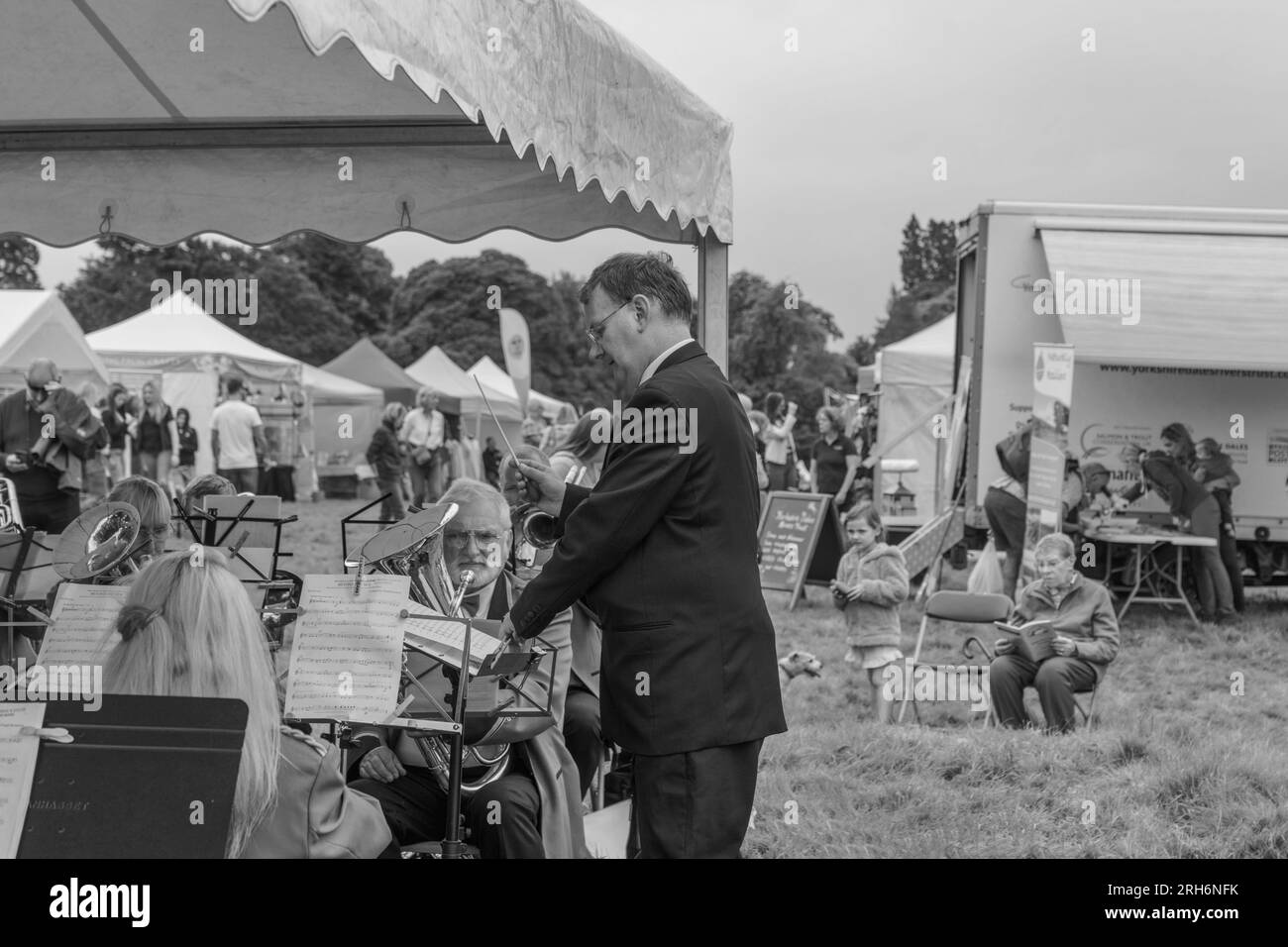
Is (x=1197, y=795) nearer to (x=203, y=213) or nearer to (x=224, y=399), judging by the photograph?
(x=203, y=213)

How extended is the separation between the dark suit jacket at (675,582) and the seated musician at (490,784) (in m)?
0.60

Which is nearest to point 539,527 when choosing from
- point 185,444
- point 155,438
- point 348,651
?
point 348,651

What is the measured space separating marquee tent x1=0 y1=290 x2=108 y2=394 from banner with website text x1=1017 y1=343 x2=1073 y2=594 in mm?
11873

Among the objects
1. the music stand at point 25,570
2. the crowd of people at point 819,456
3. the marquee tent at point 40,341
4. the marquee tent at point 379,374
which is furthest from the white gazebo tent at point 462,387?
the music stand at point 25,570

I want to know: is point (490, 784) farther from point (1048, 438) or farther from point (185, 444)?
point (185, 444)

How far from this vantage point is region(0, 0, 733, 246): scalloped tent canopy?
11.0 feet

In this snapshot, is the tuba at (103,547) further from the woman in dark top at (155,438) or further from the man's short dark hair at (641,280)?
the woman in dark top at (155,438)

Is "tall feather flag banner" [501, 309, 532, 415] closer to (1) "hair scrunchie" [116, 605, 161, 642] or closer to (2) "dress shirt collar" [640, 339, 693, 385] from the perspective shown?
(2) "dress shirt collar" [640, 339, 693, 385]

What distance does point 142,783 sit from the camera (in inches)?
92.6

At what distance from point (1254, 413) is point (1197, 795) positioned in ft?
23.4

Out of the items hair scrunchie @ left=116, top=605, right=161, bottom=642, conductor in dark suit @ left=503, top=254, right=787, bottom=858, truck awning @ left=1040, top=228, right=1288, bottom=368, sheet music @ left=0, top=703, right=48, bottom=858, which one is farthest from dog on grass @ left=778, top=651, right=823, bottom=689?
sheet music @ left=0, top=703, right=48, bottom=858
